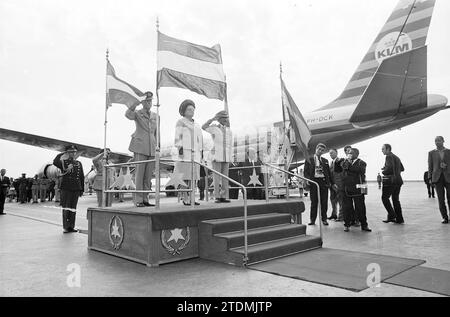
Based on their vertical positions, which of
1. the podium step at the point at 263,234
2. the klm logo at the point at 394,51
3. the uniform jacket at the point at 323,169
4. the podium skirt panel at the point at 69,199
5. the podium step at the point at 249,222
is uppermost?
the klm logo at the point at 394,51

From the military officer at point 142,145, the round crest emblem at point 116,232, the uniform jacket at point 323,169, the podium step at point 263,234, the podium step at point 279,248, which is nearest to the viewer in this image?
the podium step at point 279,248

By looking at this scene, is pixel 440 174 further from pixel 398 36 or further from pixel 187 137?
pixel 398 36

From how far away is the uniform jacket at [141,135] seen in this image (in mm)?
5555

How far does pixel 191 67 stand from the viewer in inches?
217

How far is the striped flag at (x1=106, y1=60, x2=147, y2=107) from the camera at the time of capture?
5.73 metres

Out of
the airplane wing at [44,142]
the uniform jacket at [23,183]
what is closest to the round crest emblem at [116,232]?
the airplane wing at [44,142]

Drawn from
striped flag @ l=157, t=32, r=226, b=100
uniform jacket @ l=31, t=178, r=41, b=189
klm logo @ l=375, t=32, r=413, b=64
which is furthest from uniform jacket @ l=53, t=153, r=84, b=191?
uniform jacket @ l=31, t=178, r=41, b=189

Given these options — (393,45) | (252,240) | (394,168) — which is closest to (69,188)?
(252,240)

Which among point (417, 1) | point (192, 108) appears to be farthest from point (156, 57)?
point (417, 1)

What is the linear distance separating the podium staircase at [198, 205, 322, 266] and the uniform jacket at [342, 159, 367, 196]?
1.97m

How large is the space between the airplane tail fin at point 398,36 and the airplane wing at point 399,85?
2.24 ft

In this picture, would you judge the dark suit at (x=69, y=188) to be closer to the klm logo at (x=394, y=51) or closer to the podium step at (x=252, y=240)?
the podium step at (x=252, y=240)

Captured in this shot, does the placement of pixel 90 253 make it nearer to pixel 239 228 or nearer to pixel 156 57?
pixel 239 228

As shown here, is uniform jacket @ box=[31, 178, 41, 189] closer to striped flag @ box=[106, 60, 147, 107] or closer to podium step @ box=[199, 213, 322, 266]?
striped flag @ box=[106, 60, 147, 107]
